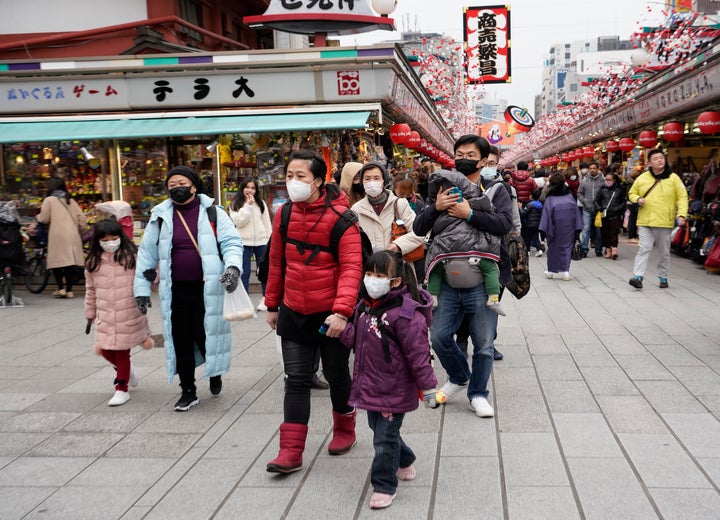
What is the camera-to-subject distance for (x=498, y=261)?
460 cm

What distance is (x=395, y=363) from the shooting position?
11.1ft

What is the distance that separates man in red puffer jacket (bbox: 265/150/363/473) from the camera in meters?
3.84

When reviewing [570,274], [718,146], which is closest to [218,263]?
[570,274]

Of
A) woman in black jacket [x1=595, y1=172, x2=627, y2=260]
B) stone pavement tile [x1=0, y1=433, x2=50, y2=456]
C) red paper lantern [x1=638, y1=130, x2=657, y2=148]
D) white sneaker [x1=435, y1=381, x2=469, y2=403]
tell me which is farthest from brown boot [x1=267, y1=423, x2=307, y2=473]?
red paper lantern [x1=638, y1=130, x2=657, y2=148]

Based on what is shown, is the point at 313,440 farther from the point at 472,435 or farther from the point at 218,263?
the point at 218,263

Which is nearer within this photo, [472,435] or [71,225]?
[472,435]

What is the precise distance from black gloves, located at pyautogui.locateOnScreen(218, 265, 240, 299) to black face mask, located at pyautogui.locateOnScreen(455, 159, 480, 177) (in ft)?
5.90

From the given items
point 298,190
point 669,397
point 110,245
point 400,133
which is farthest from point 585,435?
point 400,133

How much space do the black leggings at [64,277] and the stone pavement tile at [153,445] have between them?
22.7 ft

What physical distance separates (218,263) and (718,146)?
17687mm

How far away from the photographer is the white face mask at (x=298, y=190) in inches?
149

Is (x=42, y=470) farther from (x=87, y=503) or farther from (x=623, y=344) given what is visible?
(x=623, y=344)

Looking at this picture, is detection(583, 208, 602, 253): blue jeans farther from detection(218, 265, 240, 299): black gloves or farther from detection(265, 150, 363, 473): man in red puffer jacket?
detection(265, 150, 363, 473): man in red puffer jacket

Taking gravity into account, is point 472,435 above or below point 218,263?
below
